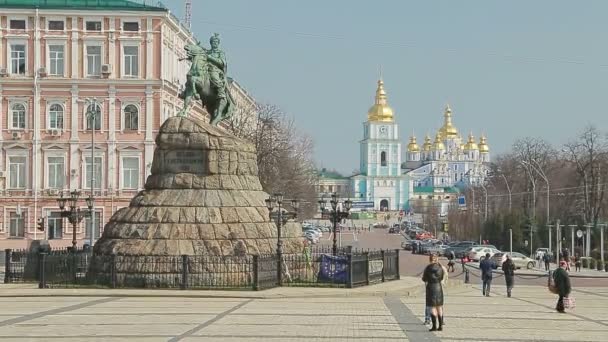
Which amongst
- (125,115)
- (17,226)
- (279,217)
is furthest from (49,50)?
(279,217)

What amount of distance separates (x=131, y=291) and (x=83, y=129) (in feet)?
144

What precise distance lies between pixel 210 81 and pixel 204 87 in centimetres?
35

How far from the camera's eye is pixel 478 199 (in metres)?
124

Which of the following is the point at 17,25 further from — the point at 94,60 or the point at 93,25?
the point at 94,60

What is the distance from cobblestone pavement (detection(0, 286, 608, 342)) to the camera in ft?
60.4

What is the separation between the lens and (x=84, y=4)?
71.7 m

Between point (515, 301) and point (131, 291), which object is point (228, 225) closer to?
point (131, 291)

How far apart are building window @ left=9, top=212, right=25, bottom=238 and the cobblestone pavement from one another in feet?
141

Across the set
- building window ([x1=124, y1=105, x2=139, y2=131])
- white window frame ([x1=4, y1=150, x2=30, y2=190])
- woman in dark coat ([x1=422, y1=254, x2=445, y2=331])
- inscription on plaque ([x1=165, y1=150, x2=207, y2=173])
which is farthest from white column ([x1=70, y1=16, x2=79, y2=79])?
woman in dark coat ([x1=422, y1=254, x2=445, y2=331])

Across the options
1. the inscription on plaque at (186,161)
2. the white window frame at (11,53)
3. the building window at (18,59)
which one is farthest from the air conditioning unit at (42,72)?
the inscription on plaque at (186,161)

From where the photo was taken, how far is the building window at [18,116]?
7150 centimetres

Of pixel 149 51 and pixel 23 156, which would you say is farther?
pixel 149 51

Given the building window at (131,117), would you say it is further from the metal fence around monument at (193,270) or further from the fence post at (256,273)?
the fence post at (256,273)

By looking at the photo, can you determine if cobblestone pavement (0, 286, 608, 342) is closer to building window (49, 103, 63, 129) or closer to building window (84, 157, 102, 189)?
building window (84, 157, 102, 189)
